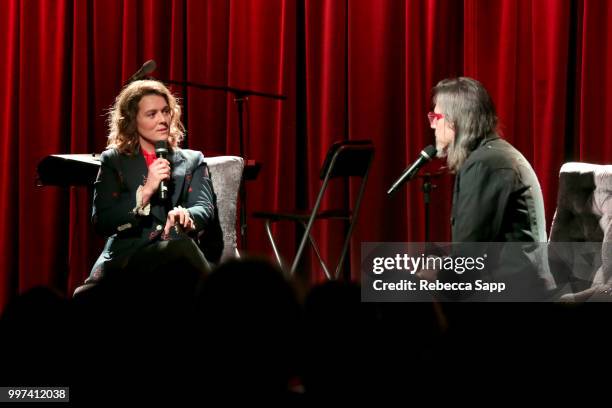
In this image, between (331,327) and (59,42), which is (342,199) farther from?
(331,327)

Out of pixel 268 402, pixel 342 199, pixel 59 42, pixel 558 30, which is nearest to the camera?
pixel 268 402

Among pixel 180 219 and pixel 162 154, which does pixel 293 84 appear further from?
pixel 180 219

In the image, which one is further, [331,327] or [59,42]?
[59,42]

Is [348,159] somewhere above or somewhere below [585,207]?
above

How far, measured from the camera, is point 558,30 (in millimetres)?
3709

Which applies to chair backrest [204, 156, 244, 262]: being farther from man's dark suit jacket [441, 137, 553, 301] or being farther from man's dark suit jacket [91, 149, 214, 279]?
man's dark suit jacket [441, 137, 553, 301]

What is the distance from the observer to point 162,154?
2.80 m

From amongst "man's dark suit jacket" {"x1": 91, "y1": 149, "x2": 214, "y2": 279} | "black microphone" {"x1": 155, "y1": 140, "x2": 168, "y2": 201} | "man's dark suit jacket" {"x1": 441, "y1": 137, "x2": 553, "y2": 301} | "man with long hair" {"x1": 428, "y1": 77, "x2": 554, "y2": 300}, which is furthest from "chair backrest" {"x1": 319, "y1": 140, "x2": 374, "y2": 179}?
"man's dark suit jacket" {"x1": 441, "y1": 137, "x2": 553, "y2": 301}

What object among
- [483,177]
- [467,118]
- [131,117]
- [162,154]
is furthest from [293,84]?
[483,177]

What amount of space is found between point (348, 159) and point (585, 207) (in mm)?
1091

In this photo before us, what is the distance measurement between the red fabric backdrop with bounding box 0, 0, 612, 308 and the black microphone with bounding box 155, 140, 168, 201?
1532 millimetres

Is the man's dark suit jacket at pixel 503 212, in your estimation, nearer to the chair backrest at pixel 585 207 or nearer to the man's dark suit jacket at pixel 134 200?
the chair backrest at pixel 585 207

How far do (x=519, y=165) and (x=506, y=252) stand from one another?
0.89 ft

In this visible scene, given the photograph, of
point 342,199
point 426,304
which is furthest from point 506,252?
point 342,199
